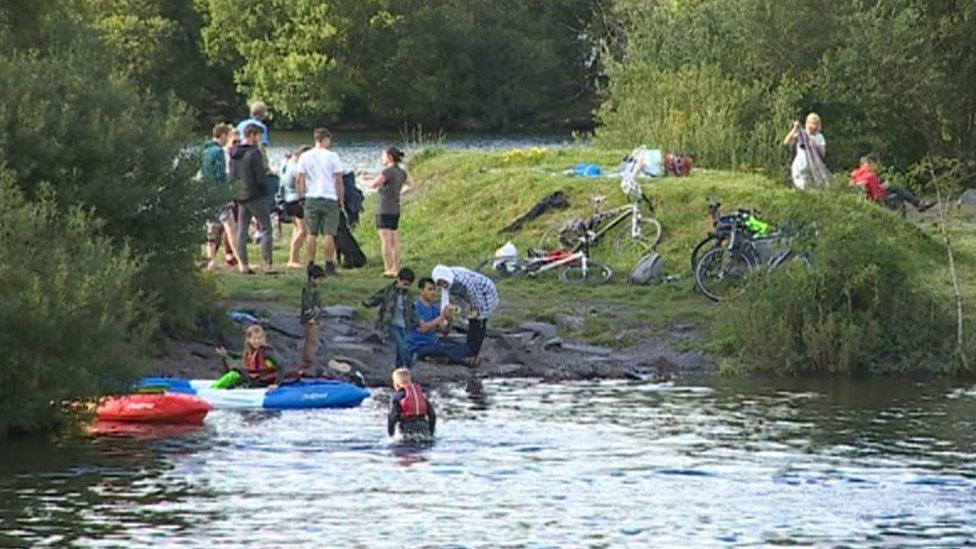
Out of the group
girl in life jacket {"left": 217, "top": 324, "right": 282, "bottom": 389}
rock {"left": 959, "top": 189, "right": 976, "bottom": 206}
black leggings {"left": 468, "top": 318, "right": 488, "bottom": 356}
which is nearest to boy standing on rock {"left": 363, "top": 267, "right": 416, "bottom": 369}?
black leggings {"left": 468, "top": 318, "right": 488, "bottom": 356}

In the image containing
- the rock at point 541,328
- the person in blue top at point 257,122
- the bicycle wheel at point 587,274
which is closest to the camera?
the rock at point 541,328

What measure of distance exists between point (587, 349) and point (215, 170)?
204 inches

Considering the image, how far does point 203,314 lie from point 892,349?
7838 mm

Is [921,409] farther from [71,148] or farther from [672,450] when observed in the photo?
[71,148]

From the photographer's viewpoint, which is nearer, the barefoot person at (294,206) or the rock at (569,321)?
the rock at (569,321)

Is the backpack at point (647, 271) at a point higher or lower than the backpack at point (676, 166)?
lower

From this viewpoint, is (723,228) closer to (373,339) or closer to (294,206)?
(373,339)

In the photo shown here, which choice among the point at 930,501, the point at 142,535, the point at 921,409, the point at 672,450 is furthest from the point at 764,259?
the point at 142,535

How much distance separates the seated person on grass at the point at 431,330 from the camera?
85.8ft

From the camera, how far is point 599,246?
32.7 metres

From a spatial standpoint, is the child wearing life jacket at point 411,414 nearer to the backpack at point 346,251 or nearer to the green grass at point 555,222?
the green grass at point 555,222

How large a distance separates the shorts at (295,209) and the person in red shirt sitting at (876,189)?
29.7ft

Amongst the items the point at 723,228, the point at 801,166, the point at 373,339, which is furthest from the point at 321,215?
the point at 801,166

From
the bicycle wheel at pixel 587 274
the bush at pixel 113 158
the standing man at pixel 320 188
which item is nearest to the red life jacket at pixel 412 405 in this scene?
the bush at pixel 113 158
